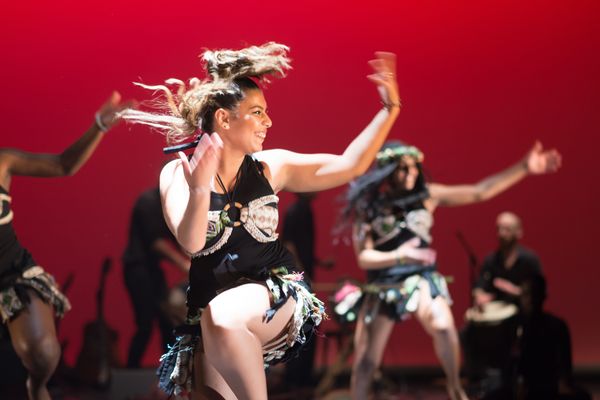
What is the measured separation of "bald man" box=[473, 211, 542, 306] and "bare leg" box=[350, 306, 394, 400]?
2181mm

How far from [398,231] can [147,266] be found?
2069 millimetres

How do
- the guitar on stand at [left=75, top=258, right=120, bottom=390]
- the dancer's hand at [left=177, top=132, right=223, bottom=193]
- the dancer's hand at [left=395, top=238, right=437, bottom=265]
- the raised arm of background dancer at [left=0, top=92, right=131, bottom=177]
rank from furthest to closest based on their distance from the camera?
the guitar on stand at [left=75, top=258, right=120, bottom=390]
the dancer's hand at [left=395, top=238, right=437, bottom=265]
the raised arm of background dancer at [left=0, top=92, right=131, bottom=177]
the dancer's hand at [left=177, top=132, right=223, bottom=193]

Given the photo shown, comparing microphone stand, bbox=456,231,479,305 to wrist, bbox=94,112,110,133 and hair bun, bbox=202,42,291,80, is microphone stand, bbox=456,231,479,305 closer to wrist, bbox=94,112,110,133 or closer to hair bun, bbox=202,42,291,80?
wrist, bbox=94,112,110,133

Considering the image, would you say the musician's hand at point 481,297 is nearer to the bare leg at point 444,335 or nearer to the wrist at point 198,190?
the bare leg at point 444,335

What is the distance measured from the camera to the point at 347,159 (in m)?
3.70

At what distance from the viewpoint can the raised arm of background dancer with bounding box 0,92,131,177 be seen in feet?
→ 16.0

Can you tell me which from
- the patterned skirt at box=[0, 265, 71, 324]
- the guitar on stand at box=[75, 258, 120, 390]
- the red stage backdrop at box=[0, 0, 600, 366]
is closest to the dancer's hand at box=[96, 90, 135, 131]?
the red stage backdrop at box=[0, 0, 600, 366]

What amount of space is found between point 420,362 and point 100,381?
2.95 metres

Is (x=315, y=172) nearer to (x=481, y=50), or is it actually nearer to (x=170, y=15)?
(x=170, y=15)

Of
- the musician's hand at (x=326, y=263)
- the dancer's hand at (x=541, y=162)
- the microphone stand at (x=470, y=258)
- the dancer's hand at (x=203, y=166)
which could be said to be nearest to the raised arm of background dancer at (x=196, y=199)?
the dancer's hand at (x=203, y=166)

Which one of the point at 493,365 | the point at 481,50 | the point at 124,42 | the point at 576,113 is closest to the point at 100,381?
the point at 124,42

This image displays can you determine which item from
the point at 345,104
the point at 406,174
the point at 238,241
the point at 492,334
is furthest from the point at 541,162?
the point at 238,241

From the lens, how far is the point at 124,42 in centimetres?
587

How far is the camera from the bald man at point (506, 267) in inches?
316
